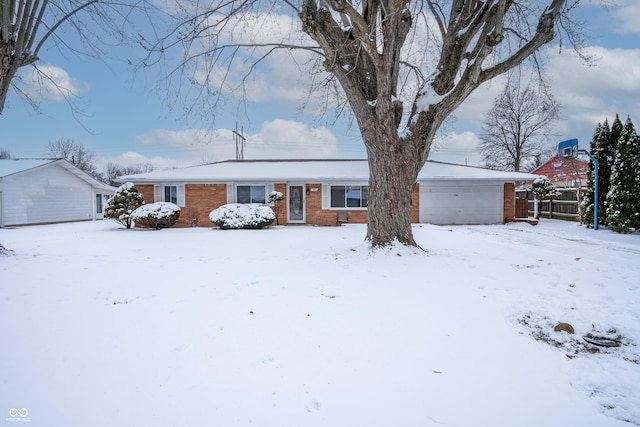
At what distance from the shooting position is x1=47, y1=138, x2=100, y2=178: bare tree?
1667 inches

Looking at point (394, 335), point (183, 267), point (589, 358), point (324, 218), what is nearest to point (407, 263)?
point (394, 335)

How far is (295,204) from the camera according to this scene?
17188 mm

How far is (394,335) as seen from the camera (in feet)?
10.1

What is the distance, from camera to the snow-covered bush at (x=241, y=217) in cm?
1409

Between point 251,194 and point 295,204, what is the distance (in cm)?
232

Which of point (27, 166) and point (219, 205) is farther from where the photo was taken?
point (27, 166)

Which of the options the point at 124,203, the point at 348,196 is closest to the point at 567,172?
the point at 348,196

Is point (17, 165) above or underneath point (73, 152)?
underneath

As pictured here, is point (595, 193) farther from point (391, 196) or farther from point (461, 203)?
point (391, 196)

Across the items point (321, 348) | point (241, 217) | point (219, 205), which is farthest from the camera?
point (219, 205)

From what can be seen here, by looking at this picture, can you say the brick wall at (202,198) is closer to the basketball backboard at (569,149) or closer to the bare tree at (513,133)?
the basketball backboard at (569,149)

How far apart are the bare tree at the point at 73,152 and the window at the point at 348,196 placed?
127ft

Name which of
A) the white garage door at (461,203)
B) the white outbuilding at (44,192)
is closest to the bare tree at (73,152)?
the white outbuilding at (44,192)

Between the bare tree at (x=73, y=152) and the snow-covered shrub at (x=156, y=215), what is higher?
the bare tree at (x=73, y=152)
